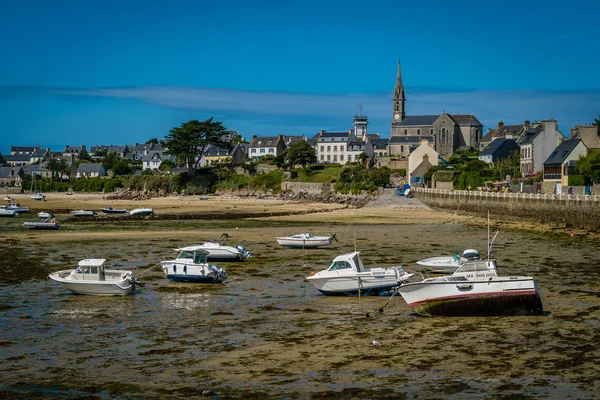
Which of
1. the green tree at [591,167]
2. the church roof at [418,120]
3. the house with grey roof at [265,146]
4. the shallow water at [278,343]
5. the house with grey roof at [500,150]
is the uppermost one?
the church roof at [418,120]

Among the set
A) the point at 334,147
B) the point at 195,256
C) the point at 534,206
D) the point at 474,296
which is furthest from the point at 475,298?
the point at 334,147

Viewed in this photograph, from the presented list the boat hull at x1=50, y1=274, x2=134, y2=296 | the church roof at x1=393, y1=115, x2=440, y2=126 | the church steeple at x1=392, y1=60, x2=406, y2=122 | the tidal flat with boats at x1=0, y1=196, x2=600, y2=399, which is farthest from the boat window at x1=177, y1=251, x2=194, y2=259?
the church steeple at x1=392, y1=60, x2=406, y2=122

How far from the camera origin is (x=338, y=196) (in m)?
101

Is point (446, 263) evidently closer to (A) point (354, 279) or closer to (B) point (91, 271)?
(A) point (354, 279)

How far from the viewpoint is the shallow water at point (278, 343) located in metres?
15.7

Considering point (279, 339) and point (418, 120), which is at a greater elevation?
point (418, 120)

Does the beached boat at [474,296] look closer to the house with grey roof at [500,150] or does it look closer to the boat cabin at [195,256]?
the boat cabin at [195,256]

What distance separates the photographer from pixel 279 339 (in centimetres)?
1995

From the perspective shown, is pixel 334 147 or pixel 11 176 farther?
pixel 11 176

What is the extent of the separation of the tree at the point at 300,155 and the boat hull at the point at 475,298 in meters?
105

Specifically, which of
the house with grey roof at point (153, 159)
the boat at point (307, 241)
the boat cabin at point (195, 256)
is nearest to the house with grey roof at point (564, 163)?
the boat at point (307, 241)

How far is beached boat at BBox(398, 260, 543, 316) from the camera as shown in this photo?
22.3 m

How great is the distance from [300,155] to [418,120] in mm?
37488

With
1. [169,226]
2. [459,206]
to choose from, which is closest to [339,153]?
[459,206]
